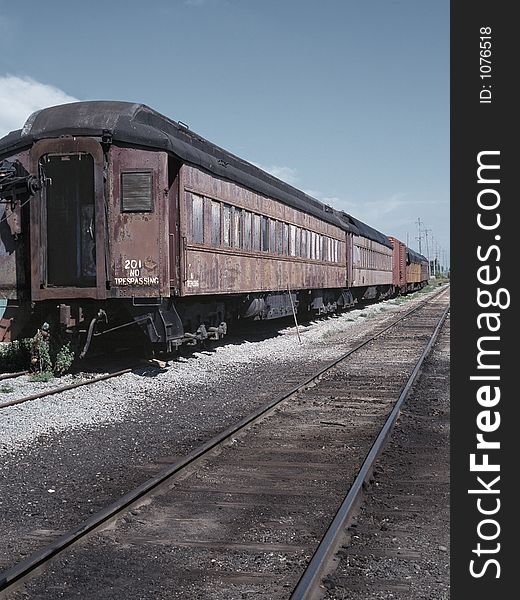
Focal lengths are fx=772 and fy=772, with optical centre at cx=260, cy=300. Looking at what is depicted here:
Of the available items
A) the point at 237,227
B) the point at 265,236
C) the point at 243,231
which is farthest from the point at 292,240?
A: the point at 237,227

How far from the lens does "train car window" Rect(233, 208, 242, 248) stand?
1468 cm

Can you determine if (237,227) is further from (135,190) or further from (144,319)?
(144,319)

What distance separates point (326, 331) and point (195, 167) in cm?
1087

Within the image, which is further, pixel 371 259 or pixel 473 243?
→ pixel 371 259

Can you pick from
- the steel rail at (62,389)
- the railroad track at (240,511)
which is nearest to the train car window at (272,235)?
the steel rail at (62,389)

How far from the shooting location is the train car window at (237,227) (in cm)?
1468

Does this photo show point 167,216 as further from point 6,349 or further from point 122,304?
point 6,349

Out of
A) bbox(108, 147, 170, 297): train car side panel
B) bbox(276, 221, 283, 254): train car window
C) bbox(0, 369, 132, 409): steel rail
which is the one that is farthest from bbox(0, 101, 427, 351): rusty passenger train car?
bbox(276, 221, 283, 254): train car window

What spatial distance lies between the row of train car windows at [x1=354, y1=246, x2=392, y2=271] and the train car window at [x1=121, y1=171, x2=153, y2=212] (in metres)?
21.6

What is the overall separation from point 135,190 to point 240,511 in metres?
6.89

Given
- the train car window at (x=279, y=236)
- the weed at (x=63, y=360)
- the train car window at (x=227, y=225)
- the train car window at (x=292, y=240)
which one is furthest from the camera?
the train car window at (x=292, y=240)

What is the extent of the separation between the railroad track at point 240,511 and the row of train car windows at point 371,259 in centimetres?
2412

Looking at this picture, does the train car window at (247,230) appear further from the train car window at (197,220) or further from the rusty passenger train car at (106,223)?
the train car window at (197,220)

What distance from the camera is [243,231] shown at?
15.3m
